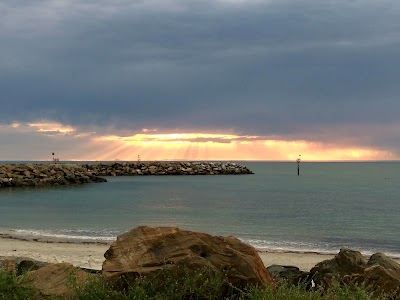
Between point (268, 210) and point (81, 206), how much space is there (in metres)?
17.3

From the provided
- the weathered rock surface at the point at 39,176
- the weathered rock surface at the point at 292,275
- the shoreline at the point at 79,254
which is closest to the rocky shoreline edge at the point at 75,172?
the weathered rock surface at the point at 39,176

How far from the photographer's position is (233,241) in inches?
365

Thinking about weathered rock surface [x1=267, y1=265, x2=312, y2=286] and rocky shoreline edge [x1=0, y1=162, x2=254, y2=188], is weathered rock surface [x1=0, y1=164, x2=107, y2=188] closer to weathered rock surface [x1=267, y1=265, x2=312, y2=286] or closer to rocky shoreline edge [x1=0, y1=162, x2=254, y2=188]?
rocky shoreline edge [x1=0, y1=162, x2=254, y2=188]

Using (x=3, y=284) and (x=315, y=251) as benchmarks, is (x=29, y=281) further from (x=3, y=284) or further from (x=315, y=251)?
(x=315, y=251)

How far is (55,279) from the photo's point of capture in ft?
31.1

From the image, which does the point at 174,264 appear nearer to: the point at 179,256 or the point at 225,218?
the point at 179,256

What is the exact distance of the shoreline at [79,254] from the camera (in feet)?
63.4

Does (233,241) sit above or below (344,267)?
above

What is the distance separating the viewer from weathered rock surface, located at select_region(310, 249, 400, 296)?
9.86 meters

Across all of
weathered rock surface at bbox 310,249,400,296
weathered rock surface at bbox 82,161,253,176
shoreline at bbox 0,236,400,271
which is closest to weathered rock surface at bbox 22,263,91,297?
weathered rock surface at bbox 310,249,400,296

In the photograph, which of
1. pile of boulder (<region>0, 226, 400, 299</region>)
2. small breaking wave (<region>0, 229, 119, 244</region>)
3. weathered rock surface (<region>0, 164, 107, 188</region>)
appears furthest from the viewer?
weathered rock surface (<region>0, 164, 107, 188</region>)

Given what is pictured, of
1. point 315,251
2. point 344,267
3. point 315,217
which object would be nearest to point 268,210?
point 315,217

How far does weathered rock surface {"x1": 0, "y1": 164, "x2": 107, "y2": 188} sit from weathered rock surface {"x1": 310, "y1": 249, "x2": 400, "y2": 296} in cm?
6924

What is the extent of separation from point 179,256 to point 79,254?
13095 mm
